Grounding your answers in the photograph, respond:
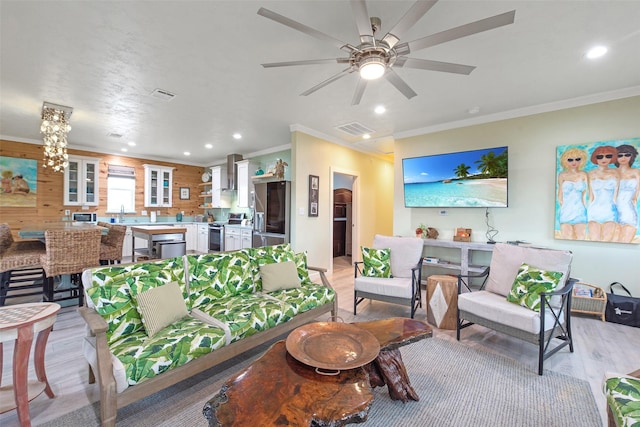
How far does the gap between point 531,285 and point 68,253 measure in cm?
493

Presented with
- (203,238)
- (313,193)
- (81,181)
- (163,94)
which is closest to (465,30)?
(163,94)

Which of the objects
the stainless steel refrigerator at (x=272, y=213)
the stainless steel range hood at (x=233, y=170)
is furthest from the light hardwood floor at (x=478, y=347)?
the stainless steel range hood at (x=233, y=170)

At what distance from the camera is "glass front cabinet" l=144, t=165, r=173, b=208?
7379 mm

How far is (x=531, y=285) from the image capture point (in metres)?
2.49

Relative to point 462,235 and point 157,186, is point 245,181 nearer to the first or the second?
point 157,186

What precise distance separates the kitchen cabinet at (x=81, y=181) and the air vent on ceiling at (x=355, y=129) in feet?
19.8

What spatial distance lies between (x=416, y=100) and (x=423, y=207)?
1854 millimetres

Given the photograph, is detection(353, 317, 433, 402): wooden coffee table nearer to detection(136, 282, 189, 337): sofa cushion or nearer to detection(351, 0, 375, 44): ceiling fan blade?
detection(136, 282, 189, 337): sofa cushion

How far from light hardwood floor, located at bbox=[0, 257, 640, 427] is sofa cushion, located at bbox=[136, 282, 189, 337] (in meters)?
0.63

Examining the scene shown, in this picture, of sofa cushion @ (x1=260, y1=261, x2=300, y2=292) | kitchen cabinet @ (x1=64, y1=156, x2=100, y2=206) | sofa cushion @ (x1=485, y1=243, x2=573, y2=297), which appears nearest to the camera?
sofa cushion @ (x1=485, y1=243, x2=573, y2=297)

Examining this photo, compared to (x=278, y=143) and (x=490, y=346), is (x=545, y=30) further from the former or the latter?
(x=278, y=143)

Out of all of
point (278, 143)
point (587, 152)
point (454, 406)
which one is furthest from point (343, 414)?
point (278, 143)

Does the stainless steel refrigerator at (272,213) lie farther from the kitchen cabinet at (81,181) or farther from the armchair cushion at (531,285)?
the kitchen cabinet at (81,181)

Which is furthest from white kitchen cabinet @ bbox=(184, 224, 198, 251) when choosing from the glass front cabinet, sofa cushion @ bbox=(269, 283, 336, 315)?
sofa cushion @ bbox=(269, 283, 336, 315)
